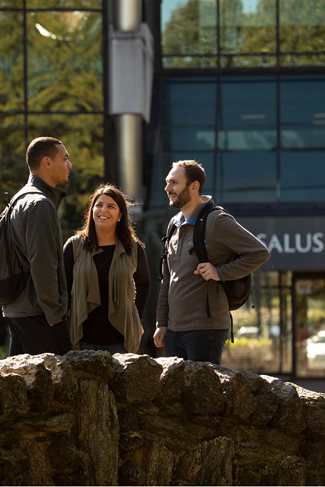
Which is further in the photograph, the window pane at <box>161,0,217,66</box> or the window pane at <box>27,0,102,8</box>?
the window pane at <box>161,0,217,66</box>

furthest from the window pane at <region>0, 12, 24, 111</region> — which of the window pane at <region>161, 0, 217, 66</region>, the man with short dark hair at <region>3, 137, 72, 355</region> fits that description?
the man with short dark hair at <region>3, 137, 72, 355</region>

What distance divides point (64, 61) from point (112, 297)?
18100 mm

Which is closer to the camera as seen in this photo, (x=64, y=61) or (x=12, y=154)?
(x=12, y=154)

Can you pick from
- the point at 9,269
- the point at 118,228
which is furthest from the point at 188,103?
the point at 9,269

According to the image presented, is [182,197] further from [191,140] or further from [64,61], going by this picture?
[191,140]

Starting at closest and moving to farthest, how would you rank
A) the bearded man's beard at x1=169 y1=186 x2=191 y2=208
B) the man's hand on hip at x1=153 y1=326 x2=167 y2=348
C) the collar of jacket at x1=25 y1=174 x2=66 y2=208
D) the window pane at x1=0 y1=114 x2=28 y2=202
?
the collar of jacket at x1=25 y1=174 x2=66 y2=208 < the bearded man's beard at x1=169 y1=186 x2=191 y2=208 < the man's hand on hip at x1=153 y1=326 x2=167 y2=348 < the window pane at x1=0 y1=114 x2=28 y2=202

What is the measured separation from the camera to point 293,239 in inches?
987

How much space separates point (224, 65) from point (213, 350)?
20.4 m

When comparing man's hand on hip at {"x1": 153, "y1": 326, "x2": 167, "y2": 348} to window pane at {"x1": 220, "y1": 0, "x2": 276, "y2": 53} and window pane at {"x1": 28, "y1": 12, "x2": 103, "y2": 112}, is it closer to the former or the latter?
Result: window pane at {"x1": 28, "y1": 12, "x2": 103, "y2": 112}

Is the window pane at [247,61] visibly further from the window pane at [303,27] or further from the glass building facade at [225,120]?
the window pane at [303,27]

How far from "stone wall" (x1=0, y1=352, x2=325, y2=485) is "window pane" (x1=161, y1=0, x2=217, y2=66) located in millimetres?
23223

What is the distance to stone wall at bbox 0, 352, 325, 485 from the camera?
160 inches

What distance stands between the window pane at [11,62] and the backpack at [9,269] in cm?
1838

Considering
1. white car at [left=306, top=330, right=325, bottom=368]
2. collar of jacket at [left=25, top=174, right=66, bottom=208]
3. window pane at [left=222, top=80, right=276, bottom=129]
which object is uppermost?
window pane at [left=222, top=80, right=276, bottom=129]
